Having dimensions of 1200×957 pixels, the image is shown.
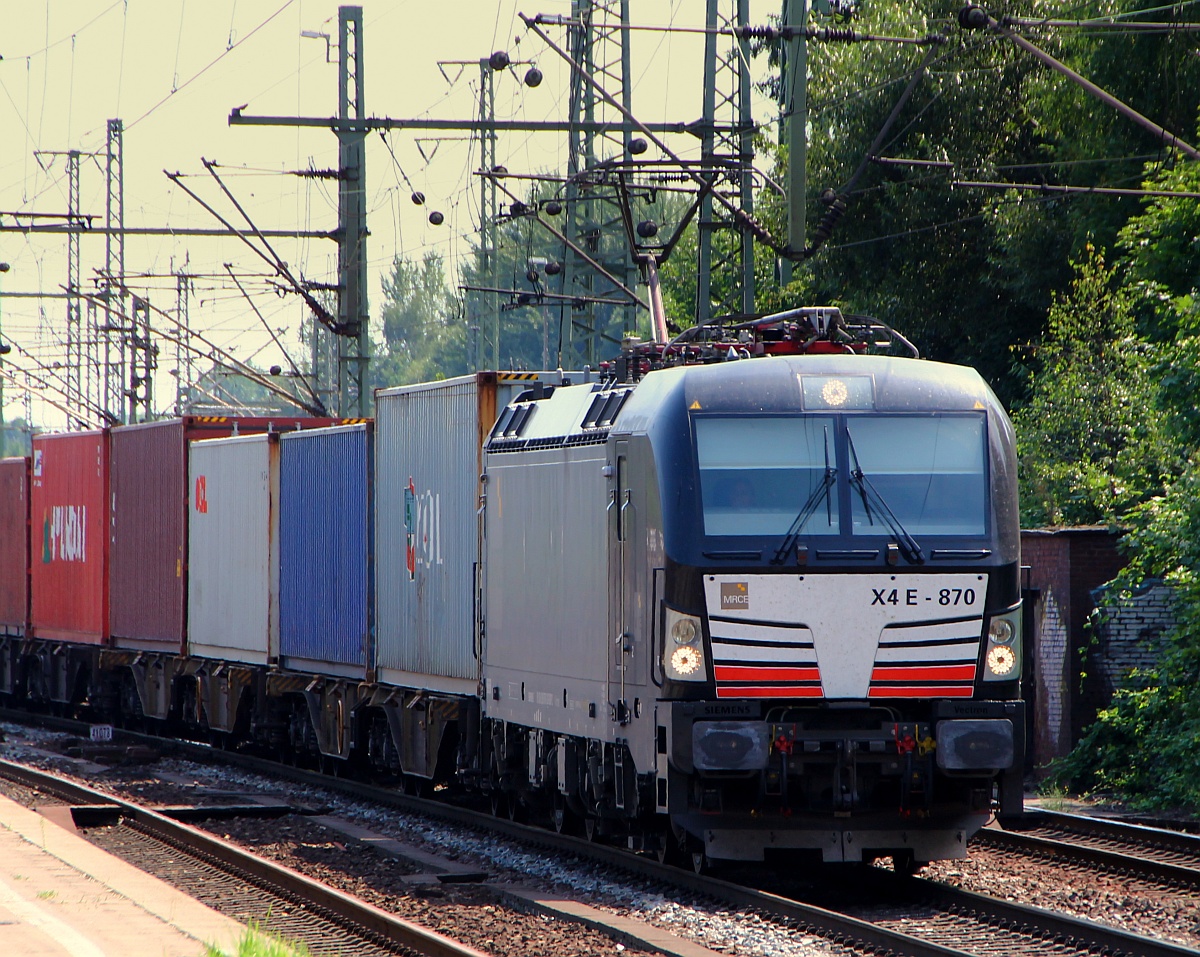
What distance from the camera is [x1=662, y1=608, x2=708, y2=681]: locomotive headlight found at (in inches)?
420

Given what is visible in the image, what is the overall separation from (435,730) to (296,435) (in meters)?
5.18

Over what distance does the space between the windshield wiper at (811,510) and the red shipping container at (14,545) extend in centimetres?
2191

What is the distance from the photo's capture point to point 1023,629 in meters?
11.2

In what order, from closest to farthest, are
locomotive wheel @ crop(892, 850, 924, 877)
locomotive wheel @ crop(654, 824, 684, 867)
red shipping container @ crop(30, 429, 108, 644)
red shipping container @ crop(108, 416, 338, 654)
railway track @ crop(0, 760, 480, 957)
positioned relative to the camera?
railway track @ crop(0, 760, 480, 957), locomotive wheel @ crop(892, 850, 924, 877), locomotive wheel @ crop(654, 824, 684, 867), red shipping container @ crop(108, 416, 338, 654), red shipping container @ crop(30, 429, 108, 644)

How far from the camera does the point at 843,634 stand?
1073 cm

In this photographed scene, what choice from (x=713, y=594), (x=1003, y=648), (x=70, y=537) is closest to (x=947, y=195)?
(x=70, y=537)

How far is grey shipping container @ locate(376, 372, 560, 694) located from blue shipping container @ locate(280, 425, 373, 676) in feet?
1.19

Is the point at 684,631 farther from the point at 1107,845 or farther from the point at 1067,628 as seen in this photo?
the point at 1067,628

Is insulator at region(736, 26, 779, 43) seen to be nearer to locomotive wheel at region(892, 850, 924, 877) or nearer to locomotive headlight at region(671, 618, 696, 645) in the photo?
locomotive headlight at region(671, 618, 696, 645)

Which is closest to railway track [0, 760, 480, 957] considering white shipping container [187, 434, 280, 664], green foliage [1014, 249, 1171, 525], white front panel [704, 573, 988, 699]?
white front panel [704, 573, 988, 699]

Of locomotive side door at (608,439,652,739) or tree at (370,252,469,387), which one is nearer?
locomotive side door at (608,439,652,739)

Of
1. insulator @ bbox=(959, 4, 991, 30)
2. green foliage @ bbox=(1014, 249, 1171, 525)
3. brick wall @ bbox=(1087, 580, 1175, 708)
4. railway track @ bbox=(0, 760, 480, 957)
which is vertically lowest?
railway track @ bbox=(0, 760, 480, 957)

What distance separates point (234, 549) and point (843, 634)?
12.5m

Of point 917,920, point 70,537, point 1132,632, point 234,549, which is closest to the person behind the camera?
point 917,920
